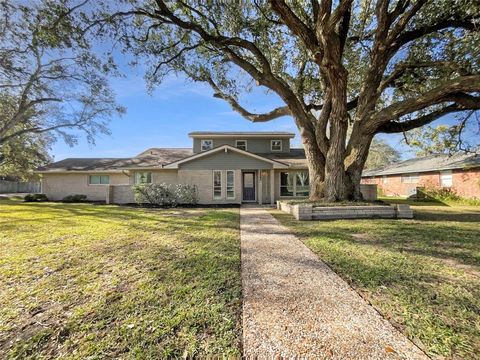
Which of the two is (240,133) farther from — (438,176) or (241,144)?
(438,176)

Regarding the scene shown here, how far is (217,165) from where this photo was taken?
1506 centimetres

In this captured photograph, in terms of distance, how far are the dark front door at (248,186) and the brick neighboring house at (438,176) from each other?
12704mm

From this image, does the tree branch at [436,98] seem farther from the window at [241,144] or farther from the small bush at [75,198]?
the small bush at [75,198]

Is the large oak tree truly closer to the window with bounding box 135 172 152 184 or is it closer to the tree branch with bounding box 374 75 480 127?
the tree branch with bounding box 374 75 480 127

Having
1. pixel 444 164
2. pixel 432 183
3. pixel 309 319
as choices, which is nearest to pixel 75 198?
pixel 309 319

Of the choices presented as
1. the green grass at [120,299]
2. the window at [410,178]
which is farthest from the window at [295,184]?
the window at [410,178]

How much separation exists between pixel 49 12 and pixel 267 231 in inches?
468

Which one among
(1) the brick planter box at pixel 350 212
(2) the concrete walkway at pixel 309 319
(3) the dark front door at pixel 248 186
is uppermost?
(3) the dark front door at pixel 248 186

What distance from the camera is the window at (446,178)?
1727cm

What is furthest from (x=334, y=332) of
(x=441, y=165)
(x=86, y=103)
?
(x=86, y=103)

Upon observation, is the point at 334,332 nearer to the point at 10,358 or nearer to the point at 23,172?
the point at 10,358

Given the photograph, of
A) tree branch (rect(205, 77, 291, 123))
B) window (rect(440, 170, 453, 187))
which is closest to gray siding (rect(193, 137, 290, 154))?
tree branch (rect(205, 77, 291, 123))

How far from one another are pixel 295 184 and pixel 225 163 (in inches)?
200

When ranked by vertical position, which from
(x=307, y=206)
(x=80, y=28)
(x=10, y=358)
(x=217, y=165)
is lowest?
(x=10, y=358)
